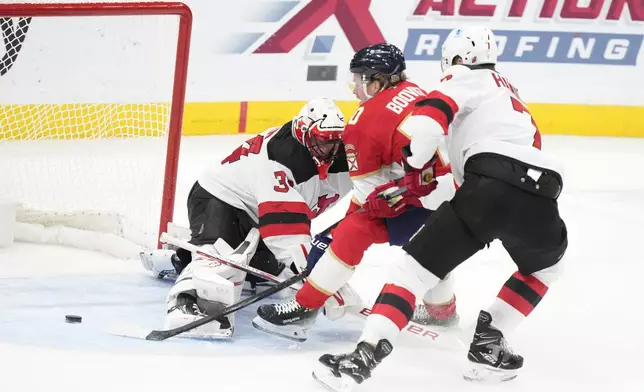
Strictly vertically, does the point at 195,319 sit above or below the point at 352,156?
below

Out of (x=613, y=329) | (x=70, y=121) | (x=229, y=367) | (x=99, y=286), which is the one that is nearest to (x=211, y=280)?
(x=229, y=367)

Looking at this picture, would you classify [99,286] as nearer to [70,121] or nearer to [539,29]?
[70,121]

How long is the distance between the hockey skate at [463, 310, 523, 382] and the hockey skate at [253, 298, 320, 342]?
1.92 feet

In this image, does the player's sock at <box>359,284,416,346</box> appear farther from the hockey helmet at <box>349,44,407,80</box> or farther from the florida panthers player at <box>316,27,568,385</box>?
the hockey helmet at <box>349,44,407,80</box>

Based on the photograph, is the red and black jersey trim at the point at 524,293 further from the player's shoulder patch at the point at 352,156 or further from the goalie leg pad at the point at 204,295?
the goalie leg pad at the point at 204,295

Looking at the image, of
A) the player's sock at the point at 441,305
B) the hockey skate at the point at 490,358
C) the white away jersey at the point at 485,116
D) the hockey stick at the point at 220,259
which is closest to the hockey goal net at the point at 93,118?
the hockey stick at the point at 220,259

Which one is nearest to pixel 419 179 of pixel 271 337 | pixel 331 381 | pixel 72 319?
pixel 331 381

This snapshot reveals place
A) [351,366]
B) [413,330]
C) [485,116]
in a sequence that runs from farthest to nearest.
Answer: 1. [413,330]
2. [485,116]
3. [351,366]

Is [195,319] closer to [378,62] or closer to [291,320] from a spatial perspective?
[291,320]

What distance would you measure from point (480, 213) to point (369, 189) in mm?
626

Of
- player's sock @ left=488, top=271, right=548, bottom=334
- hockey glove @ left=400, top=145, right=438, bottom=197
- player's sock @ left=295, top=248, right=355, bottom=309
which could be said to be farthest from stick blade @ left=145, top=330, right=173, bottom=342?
player's sock @ left=488, top=271, right=548, bottom=334

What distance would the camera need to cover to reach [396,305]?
2816 millimetres

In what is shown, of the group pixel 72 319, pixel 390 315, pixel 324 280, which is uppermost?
pixel 390 315

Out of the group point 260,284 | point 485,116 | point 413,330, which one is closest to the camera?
point 485,116
